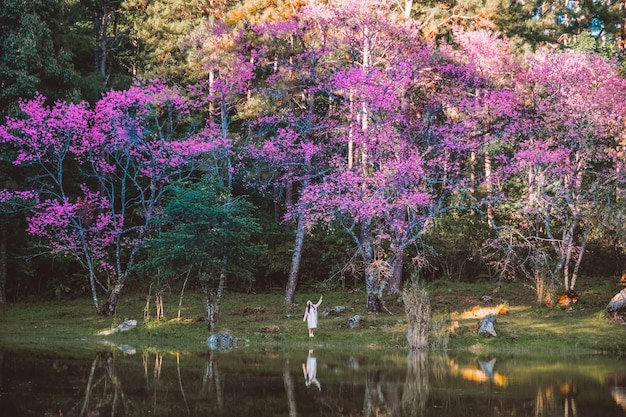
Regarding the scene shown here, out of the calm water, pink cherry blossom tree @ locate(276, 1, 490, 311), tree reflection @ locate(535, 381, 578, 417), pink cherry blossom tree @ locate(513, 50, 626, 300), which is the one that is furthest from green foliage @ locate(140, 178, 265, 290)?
tree reflection @ locate(535, 381, 578, 417)

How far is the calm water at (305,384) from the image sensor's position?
1147cm

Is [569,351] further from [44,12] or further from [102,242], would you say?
[44,12]

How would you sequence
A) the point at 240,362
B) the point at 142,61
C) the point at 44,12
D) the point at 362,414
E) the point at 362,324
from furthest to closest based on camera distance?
the point at 142,61 < the point at 44,12 < the point at 362,324 < the point at 240,362 < the point at 362,414

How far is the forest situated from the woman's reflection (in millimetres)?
4639

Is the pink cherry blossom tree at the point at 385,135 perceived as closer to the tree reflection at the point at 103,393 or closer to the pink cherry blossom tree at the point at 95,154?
the pink cherry blossom tree at the point at 95,154

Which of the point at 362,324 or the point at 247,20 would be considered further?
the point at 247,20

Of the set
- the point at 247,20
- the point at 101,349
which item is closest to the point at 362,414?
the point at 101,349

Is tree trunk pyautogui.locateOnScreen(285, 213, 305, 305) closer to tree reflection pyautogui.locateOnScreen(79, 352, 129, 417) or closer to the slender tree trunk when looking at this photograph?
the slender tree trunk

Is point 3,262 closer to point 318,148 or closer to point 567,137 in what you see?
point 318,148

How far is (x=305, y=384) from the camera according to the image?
13.6 metres

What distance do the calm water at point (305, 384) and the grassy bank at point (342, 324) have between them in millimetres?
1407

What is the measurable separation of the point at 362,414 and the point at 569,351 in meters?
8.52

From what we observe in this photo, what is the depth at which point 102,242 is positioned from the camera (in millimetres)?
25438

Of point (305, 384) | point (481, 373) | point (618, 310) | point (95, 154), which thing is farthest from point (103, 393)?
point (95, 154)
